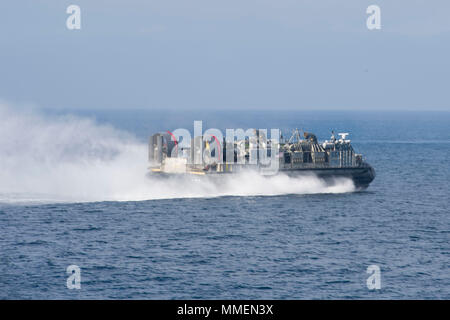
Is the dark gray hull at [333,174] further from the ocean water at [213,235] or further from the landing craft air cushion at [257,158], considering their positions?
the ocean water at [213,235]

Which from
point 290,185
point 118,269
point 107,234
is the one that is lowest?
point 118,269

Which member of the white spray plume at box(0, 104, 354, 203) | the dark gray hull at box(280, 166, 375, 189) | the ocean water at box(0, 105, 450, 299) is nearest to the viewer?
the ocean water at box(0, 105, 450, 299)

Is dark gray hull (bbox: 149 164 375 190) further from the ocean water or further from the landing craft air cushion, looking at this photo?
the ocean water

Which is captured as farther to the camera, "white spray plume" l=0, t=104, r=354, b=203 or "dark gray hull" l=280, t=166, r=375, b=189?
"dark gray hull" l=280, t=166, r=375, b=189

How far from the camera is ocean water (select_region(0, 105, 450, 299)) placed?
149 ft

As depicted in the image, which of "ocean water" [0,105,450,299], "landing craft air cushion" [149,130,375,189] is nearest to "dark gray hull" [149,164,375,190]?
"landing craft air cushion" [149,130,375,189]

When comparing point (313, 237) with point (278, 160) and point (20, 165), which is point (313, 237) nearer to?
point (278, 160)

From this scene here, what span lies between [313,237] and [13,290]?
1040 inches

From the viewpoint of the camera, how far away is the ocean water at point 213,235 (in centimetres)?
4544

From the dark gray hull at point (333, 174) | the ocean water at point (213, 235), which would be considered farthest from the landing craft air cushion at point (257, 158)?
the ocean water at point (213, 235)

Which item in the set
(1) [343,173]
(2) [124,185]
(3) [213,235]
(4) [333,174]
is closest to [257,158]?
(4) [333,174]

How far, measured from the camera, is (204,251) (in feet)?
180
